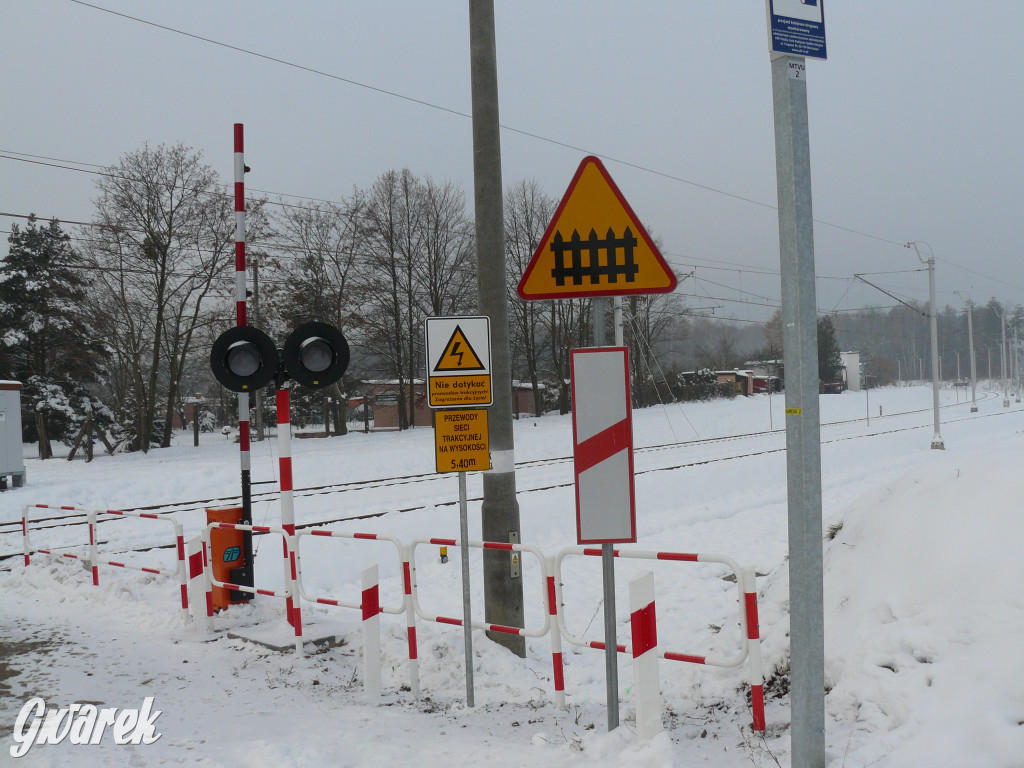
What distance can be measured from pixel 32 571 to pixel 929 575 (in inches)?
433

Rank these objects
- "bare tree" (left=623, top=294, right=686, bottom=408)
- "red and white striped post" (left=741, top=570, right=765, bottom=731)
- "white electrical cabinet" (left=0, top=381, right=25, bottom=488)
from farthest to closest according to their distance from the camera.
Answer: "bare tree" (left=623, top=294, right=686, bottom=408), "white electrical cabinet" (left=0, top=381, right=25, bottom=488), "red and white striped post" (left=741, top=570, right=765, bottom=731)

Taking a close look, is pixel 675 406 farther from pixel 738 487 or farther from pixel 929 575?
pixel 929 575

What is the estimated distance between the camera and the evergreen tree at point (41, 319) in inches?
1441

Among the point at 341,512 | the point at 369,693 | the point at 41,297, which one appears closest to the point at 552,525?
the point at 341,512

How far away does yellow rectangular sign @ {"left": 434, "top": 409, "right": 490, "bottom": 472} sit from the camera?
607 centimetres

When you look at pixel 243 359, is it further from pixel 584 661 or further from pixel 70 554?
pixel 70 554

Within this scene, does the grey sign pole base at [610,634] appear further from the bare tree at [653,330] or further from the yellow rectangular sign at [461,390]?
the bare tree at [653,330]

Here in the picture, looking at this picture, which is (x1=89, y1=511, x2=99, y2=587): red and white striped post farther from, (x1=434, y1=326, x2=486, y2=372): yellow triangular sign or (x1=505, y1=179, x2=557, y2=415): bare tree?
(x1=505, y1=179, x2=557, y2=415): bare tree

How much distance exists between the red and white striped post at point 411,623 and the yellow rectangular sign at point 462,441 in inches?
40.0

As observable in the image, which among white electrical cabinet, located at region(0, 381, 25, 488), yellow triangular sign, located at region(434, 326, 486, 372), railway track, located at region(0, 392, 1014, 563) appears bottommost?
railway track, located at region(0, 392, 1014, 563)

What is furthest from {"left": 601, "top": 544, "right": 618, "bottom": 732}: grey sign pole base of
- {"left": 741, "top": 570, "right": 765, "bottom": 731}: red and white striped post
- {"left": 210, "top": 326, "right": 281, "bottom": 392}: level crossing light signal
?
{"left": 210, "top": 326, "right": 281, "bottom": 392}: level crossing light signal

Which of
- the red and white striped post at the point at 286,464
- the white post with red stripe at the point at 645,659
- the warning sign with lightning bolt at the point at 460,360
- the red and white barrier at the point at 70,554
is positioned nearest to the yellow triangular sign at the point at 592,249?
the warning sign with lightning bolt at the point at 460,360

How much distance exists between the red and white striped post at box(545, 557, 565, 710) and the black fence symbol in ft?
7.80

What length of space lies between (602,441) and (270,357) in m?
4.78
